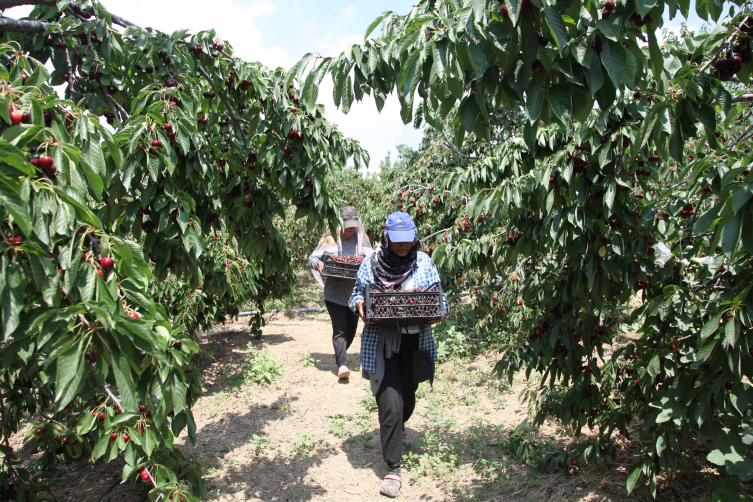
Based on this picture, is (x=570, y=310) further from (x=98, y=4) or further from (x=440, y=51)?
(x=98, y=4)

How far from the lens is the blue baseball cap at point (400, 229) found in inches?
116

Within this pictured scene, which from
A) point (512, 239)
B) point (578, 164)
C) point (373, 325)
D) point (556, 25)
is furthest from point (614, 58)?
point (373, 325)

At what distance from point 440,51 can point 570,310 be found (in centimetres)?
202

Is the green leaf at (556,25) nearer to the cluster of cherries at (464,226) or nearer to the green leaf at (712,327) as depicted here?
the green leaf at (712,327)

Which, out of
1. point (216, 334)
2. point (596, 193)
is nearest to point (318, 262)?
point (596, 193)

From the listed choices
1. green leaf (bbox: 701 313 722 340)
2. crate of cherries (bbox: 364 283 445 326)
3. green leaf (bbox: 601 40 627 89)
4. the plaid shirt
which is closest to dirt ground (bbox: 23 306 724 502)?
the plaid shirt

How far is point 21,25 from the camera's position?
222 cm

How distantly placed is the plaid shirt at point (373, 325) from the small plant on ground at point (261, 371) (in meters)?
2.50

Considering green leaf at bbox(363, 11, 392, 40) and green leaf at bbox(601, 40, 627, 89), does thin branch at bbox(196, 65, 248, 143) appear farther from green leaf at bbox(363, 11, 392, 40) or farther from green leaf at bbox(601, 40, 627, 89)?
green leaf at bbox(601, 40, 627, 89)

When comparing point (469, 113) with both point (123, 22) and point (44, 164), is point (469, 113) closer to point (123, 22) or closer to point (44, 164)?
point (44, 164)

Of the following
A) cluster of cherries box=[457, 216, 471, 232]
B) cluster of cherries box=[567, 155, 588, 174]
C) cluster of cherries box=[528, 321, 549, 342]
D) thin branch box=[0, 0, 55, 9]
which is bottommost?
cluster of cherries box=[528, 321, 549, 342]

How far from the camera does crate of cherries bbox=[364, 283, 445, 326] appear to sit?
2.82 m

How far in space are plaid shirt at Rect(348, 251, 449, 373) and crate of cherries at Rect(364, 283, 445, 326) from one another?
21cm

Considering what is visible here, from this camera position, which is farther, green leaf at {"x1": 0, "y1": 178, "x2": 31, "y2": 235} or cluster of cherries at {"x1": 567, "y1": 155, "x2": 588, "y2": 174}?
cluster of cherries at {"x1": 567, "y1": 155, "x2": 588, "y2": 174}
